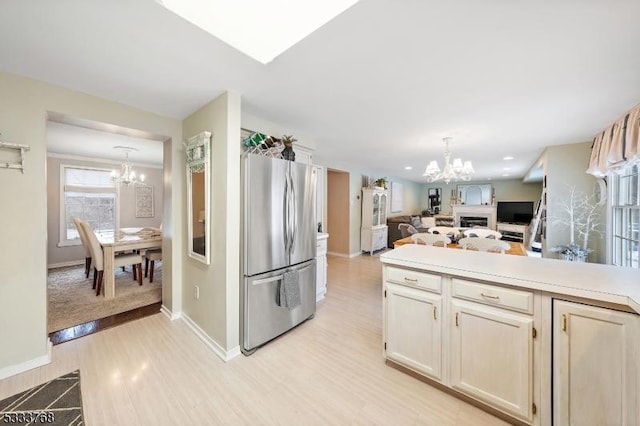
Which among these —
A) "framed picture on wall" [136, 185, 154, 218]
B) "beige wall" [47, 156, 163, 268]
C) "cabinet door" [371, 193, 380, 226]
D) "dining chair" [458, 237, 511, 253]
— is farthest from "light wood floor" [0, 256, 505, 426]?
"framed picture on wall" [136, 185, 154, 218]

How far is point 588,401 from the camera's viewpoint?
1.20m

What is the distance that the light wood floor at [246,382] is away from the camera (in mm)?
1481

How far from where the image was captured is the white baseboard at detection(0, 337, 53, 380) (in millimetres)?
1781

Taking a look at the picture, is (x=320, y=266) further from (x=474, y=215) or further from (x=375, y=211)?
(x=474, y=215)

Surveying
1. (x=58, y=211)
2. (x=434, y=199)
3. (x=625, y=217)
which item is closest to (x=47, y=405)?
(x=58, y=211)

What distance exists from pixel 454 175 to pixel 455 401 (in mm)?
3264

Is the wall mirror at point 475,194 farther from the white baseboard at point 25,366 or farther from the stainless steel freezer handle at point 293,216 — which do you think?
the white baseboard at point 25,366

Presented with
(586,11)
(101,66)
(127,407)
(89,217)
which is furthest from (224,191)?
(89,217)

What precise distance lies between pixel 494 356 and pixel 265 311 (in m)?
1.77

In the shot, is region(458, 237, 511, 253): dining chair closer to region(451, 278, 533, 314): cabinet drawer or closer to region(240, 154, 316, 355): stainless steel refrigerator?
region(451, 278, 533, 314): cabinet drawer

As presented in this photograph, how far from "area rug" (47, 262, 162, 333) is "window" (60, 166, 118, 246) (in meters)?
1.00

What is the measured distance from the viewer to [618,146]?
230cm

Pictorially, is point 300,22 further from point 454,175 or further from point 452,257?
point 454,175

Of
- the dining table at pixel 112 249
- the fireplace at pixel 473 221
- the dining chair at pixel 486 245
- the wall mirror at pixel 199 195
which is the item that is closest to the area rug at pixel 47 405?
the wall mirror at pixel 199 195
